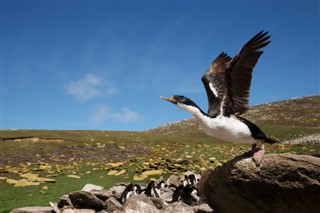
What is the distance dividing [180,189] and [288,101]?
480ft

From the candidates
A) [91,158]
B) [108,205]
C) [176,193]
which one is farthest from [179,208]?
[91,158]

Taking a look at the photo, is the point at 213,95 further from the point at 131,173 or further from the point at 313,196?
the point at 131,173

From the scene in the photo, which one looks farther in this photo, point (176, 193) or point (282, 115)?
point (282, 115)

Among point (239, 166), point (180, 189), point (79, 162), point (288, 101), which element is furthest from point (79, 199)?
point (288, 101)

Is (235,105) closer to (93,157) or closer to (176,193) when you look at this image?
(176,193)

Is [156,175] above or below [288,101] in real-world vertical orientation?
below

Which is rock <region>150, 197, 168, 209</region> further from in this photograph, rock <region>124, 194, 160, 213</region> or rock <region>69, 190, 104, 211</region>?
rock <region>69, 190, 104, 211</region>

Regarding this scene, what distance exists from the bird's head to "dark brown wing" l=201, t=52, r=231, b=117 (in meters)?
0.58

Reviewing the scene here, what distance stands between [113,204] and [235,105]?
8356mm

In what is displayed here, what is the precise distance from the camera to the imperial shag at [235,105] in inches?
342

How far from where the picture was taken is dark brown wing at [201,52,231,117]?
9.63 meters

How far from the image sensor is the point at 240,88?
30.2 ft

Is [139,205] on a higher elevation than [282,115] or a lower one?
lower

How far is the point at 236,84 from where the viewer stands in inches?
361
